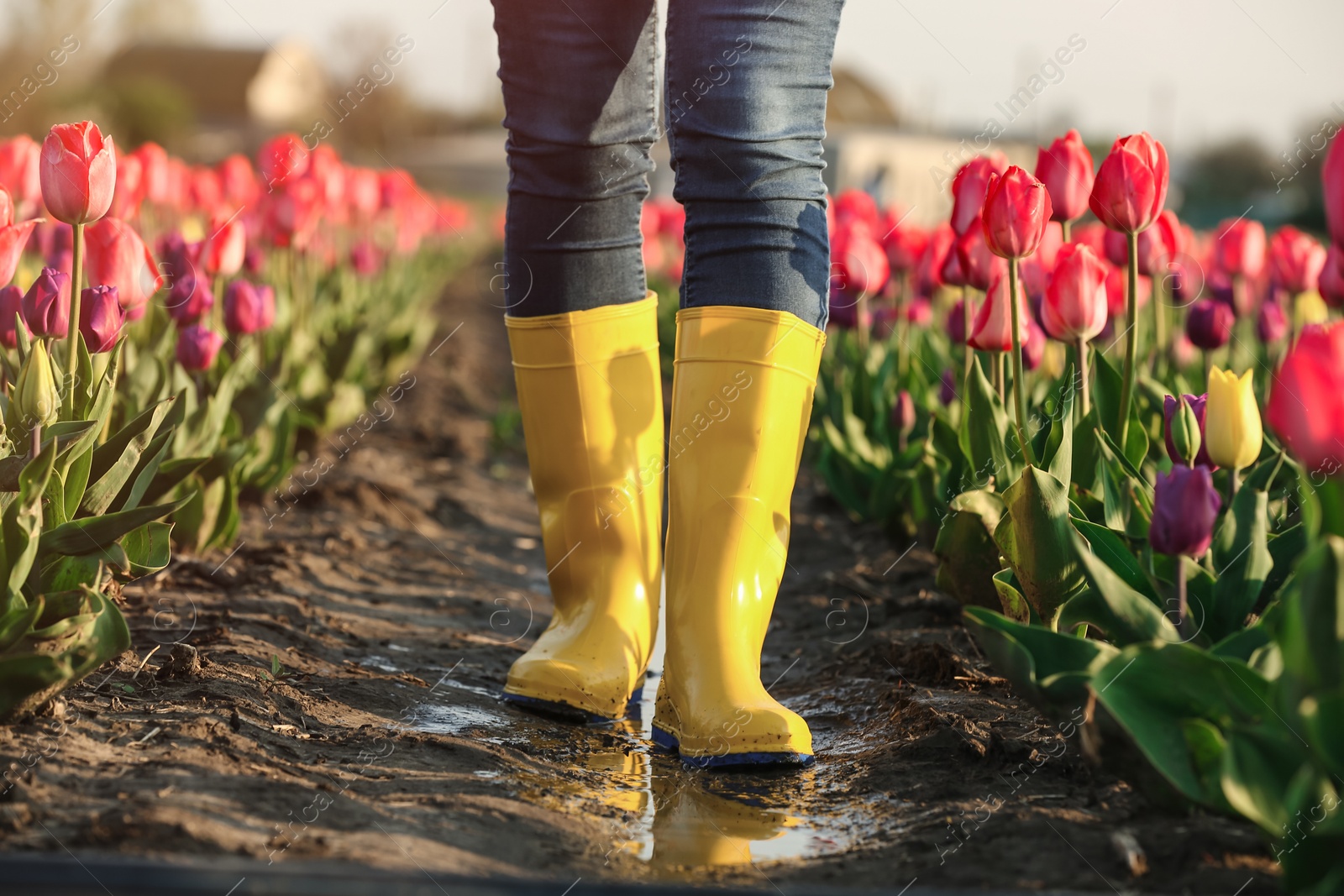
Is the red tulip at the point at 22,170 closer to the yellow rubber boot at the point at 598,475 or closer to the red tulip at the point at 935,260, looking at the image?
the yellow rubber boot at the point at 598,475

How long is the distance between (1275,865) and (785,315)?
0.83 metres

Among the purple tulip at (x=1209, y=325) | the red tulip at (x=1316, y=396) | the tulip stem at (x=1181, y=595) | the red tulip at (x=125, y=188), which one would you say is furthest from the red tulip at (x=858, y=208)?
the red tulip at (x=1316, y=396)

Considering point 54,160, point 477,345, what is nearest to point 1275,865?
point 54,160

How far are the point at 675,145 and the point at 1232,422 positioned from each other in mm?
730

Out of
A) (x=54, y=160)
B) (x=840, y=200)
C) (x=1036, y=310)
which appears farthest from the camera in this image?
(x=840, y=200)

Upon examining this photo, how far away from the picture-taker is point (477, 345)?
24.3ft

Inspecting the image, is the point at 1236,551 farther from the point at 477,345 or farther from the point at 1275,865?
the point at 477,345

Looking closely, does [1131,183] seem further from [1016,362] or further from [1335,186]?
[1335,186]

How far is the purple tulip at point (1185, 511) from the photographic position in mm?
1081

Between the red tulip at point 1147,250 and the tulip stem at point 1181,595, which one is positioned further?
the red tulip at point 1147,250

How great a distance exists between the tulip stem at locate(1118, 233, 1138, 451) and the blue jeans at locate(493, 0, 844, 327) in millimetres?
395

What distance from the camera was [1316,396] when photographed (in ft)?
2.60

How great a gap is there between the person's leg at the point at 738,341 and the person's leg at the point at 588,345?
0.46 feet

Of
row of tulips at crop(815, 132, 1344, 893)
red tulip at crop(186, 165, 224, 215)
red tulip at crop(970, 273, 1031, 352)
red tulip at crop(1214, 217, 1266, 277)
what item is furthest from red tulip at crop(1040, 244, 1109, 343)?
red tulip at crop(186, 165, 224, 215)
